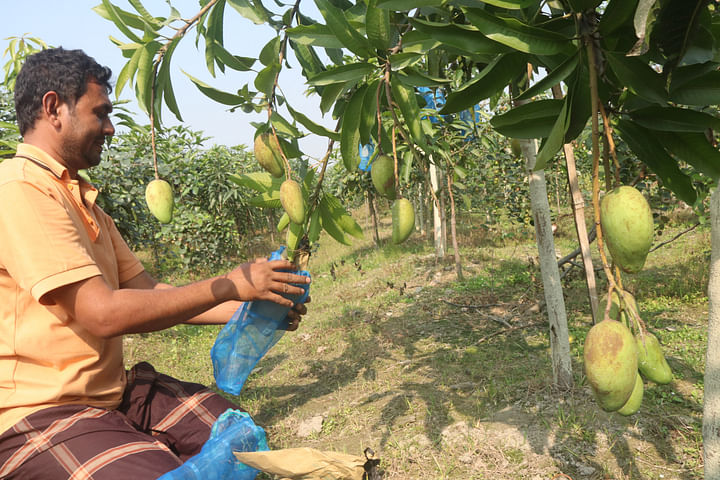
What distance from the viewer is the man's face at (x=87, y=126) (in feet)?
4.23

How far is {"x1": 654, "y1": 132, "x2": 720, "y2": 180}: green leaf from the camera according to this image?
66 cm

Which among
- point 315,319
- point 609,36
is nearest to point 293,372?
point 315,319

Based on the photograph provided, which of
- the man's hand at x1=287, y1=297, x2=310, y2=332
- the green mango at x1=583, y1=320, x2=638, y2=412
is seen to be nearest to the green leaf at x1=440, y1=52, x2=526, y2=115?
the green mango at x1=583, y1=320, x2=638, y2=412

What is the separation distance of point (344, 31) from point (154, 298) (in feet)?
2.45

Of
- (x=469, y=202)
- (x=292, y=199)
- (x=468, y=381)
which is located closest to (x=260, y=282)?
(x=292, y=199)

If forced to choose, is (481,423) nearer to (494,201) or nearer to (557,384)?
(557,384)

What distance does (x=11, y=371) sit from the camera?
1.20 metres

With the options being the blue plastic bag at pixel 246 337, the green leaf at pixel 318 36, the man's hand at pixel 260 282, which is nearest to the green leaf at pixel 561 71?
the green leaf at pixel 318 36

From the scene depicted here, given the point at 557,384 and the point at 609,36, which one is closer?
the point at 609,36

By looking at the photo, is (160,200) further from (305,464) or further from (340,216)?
(305,464)

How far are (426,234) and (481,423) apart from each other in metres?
A: 6.67

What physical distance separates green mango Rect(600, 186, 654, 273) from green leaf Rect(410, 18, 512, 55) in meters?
0.28

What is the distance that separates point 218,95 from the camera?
117 centimetres

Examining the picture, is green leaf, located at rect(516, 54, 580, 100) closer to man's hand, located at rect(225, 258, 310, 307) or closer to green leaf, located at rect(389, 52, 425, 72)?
green leaf, located at rect(389, 52, 425, 72)
